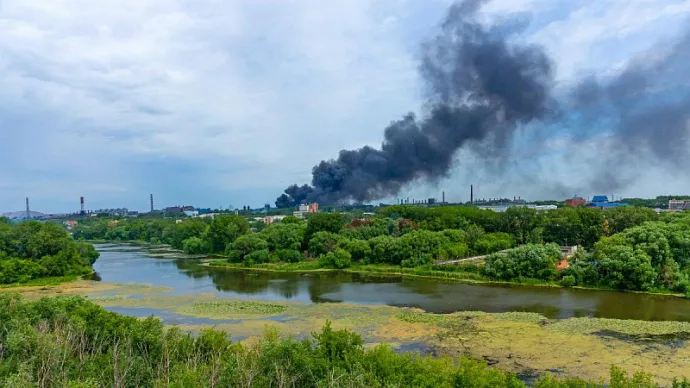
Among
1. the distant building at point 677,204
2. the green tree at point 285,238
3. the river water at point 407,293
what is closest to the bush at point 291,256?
the green tree at point 285,238

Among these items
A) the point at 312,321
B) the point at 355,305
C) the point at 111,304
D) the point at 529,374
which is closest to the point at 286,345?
the point at 529,374

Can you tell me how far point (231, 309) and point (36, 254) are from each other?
22132mm

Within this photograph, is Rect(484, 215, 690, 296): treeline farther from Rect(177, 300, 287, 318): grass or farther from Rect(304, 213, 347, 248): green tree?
Rect(304, 213, 347, 248): green tree

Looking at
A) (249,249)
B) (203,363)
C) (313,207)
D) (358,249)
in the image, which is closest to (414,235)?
(358,249)

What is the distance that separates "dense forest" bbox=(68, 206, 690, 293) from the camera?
2592 centimetres

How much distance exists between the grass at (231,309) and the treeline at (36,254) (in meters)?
17.0

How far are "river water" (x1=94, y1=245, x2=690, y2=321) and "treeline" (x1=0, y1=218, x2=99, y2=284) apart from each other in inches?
107

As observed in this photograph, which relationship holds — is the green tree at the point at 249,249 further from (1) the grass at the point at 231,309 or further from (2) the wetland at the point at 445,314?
Answer: (1) the grass at the point at 231,309

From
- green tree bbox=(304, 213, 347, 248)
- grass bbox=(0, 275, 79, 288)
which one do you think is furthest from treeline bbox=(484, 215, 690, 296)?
grass bbox=(0, 275, 79, 288)

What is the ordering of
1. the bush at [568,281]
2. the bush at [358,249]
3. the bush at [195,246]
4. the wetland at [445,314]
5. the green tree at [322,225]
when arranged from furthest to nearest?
1. the bush at [195,246]
2. the green tree at [322,225]
3. the bush at [358,249]
4. the bush at [568,281]
5. the wetland at [445,314]

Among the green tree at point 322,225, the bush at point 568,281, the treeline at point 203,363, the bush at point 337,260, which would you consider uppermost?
the green tree at point 322,225

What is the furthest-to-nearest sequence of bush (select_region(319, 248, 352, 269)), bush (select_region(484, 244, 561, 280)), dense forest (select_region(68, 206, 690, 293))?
bush (select_region(319, 248, 352, 269)), bush (select_region(484, 244, 561, 280)), dense forest (select_region(68, 206, 690, 293))

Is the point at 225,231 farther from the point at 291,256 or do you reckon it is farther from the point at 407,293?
the point at 407,293

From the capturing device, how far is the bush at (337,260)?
125ft
